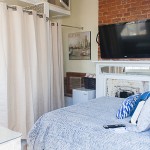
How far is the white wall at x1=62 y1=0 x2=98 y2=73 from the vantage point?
13.3ft

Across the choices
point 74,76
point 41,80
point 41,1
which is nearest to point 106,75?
point 74,76

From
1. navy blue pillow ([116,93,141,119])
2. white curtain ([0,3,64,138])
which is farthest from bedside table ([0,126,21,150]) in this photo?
white curtain ([0,3,64,138])

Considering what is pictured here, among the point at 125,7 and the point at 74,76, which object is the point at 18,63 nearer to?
the point at 74,76

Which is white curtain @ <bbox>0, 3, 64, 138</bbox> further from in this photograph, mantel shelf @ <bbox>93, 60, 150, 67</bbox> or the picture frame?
mantel shelf @ <bbox>93, 60, 150, 67</bbox>

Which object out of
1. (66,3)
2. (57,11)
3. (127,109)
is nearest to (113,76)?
(127,109)

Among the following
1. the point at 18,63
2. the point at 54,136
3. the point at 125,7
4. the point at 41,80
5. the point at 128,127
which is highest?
the point at 125,7

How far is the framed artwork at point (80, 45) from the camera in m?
4.17

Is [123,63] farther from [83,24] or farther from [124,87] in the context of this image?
[83,24]

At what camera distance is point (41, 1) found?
3682mm

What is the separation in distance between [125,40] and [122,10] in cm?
59

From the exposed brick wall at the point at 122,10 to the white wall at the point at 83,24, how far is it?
0.23 metres

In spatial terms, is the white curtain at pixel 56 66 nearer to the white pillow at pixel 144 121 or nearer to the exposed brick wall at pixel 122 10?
the exposed brick wall at pixel 122 10

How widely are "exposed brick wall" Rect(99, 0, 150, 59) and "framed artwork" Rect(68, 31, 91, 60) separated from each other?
1.56 feet

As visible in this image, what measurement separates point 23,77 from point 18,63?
0.23m
